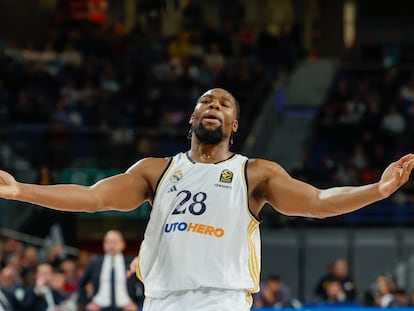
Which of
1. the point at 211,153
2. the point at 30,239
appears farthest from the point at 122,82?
the point at 211,153

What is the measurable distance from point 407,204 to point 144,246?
39.0 feet

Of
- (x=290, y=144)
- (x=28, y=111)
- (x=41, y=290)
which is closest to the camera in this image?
(x=41, y=290)

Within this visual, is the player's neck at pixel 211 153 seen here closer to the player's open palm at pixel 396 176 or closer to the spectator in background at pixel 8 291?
the player's open palm at pixel 396 176

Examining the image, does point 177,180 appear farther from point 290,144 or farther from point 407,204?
point 290,144

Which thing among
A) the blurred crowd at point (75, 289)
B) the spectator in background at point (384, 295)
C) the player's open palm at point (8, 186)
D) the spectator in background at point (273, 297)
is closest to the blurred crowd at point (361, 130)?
the spectator in background at point (384, 295)

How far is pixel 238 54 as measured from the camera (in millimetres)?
20344

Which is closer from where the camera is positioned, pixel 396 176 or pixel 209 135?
pixel 396 176

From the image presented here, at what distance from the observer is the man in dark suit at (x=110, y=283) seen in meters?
10.8

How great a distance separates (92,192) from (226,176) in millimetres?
678

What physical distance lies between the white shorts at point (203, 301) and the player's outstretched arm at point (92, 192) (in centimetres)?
57

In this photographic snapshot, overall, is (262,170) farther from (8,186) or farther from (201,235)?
(8,186)

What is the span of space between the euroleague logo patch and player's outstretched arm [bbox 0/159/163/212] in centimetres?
35

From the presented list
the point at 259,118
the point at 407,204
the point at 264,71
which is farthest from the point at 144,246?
the point at 264,71

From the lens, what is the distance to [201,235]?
15.9 feet
